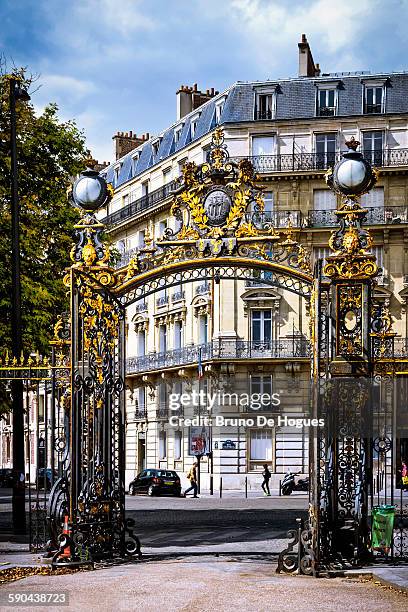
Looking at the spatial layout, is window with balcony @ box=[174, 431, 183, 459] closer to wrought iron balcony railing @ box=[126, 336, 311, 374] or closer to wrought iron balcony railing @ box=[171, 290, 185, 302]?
wrought iron balcony railing @ box=[126, 336, 311, 374]

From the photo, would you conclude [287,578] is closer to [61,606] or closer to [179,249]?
[61,606]

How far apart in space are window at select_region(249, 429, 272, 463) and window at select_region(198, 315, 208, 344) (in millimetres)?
4791

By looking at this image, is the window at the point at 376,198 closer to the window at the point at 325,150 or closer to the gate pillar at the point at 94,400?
the window at the point at 325,150

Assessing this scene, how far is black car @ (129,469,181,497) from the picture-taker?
42.5m

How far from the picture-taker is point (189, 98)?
55250mm

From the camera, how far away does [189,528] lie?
23656 mm

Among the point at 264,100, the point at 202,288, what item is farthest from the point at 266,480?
the point at 264,100

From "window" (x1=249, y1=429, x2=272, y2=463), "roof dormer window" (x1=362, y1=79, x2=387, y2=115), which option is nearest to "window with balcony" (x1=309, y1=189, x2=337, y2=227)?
"roof dormer window" (x1=362, y1=79, x2=387, y2=115)

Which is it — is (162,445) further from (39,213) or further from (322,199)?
(39,213)

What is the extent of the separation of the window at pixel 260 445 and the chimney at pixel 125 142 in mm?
22312

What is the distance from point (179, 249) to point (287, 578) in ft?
15.0

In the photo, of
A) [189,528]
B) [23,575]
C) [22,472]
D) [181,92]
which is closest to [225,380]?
[181,92]

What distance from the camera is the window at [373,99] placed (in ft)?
155

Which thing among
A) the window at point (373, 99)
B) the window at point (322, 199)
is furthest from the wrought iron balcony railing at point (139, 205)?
the window at point (373, 99)
